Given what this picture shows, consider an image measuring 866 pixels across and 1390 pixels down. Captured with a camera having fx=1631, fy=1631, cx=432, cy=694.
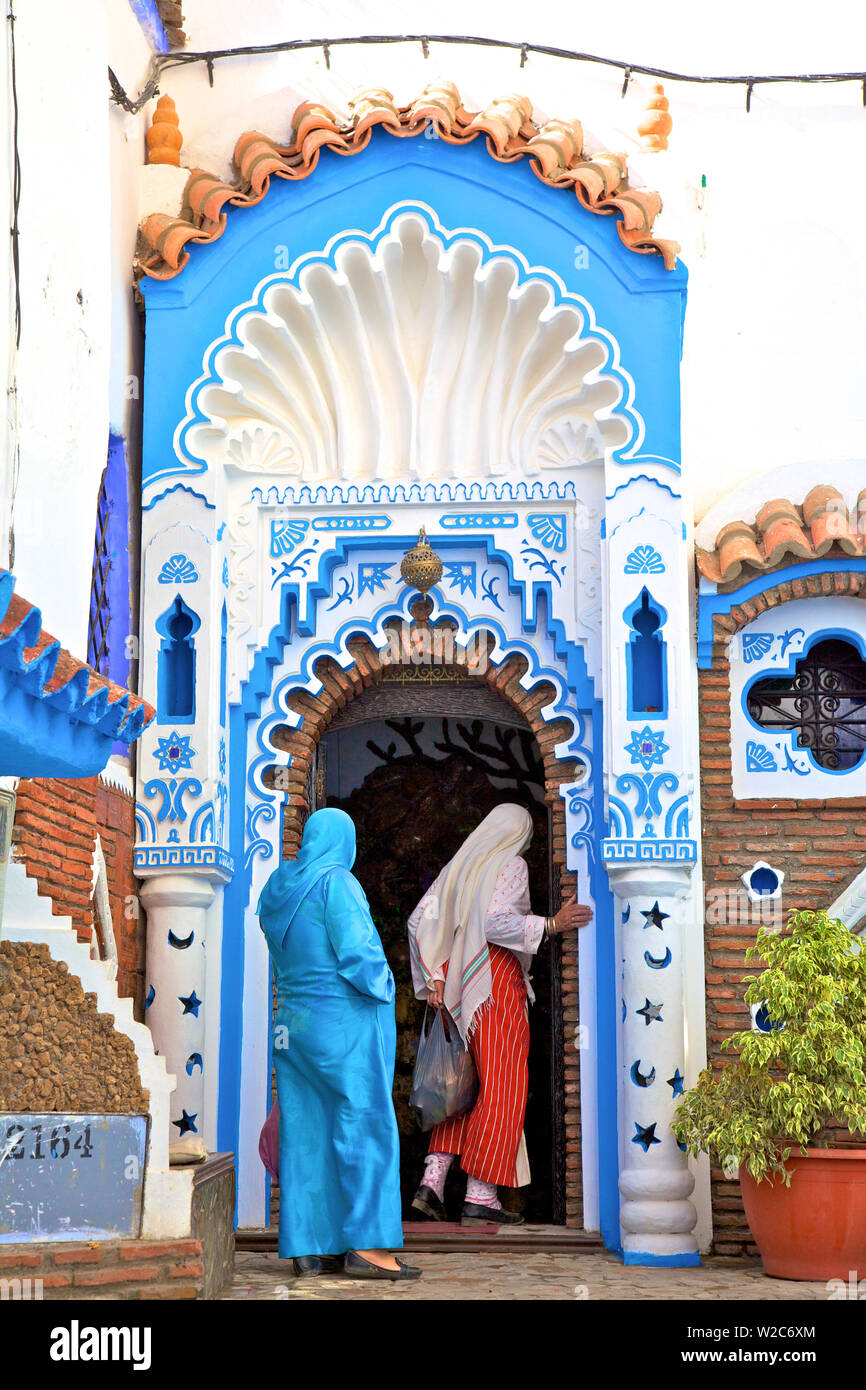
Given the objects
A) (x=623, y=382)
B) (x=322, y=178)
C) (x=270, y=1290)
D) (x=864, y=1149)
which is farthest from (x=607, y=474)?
(x=270, y=1290)

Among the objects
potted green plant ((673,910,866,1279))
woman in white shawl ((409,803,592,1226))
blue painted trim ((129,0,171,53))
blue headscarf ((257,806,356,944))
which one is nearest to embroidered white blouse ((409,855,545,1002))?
woman in white shawl ((409,803,592,1226))

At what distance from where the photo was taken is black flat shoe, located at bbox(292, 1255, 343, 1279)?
5.98 m

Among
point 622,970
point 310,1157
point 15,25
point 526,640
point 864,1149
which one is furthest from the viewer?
point 526,640

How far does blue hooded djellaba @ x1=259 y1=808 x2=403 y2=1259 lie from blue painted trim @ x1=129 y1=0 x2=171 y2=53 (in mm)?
4453

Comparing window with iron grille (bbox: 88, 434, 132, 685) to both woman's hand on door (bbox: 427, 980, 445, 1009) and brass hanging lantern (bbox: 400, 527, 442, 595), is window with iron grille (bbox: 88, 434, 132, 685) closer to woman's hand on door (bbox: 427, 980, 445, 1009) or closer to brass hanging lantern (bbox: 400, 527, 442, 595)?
brass hanging lantern (bbox: 400, 527, 442, 595)

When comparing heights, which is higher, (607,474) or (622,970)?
(607,474)

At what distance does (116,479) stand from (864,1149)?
172 inches

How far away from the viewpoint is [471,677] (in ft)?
26.2

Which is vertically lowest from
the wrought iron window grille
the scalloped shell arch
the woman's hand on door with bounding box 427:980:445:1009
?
the woman's hand on door with bounding box 427:980:445:1009

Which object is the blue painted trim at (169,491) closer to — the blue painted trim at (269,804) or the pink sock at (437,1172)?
the blue painted trim at (269,804)

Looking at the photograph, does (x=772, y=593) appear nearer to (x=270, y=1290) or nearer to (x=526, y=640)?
(x=526, y=640)

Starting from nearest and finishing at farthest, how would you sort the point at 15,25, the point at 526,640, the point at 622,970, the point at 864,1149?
the point at 15,25 < the point at 864,1149 < the point at 622,970 < the point at 526,640

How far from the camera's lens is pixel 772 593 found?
756cm

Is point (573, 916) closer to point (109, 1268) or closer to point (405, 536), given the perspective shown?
point (405, 536)
